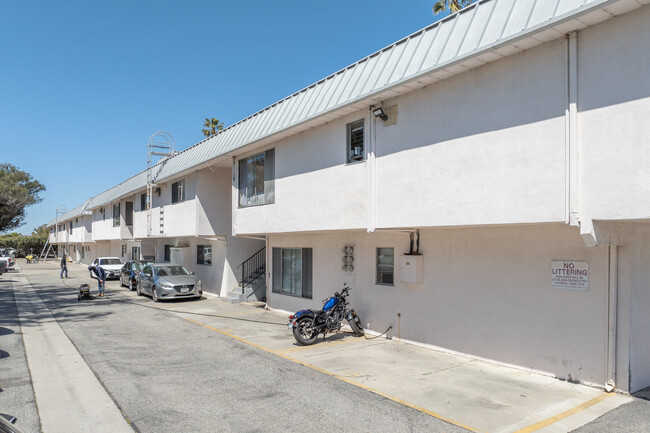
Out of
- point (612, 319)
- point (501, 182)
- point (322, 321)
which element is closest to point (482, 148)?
point (501, 182)

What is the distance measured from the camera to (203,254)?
21.5 metres

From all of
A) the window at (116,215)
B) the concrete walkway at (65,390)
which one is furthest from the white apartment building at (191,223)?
the concrete walkway at (65,390)

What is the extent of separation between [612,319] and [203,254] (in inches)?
715

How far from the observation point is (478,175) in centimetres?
715

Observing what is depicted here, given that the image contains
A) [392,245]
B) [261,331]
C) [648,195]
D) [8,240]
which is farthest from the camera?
[8,240]

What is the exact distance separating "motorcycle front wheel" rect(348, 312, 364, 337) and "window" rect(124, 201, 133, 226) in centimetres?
2527

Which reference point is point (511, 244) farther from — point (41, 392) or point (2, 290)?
point (2, 290)

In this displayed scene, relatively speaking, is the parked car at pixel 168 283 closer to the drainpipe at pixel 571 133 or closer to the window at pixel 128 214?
the window at pixel 128 214

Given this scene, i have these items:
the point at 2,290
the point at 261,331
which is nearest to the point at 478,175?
the point at 261,331

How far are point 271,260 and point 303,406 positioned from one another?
9791 millimetres

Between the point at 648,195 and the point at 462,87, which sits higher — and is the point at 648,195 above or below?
below

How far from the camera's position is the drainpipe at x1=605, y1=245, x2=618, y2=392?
258 inches

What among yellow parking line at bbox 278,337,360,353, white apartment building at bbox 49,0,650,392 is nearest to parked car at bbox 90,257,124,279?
white apartment building at bbox 49,0,650,392

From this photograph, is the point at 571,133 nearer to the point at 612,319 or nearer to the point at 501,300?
the point at 612,319
